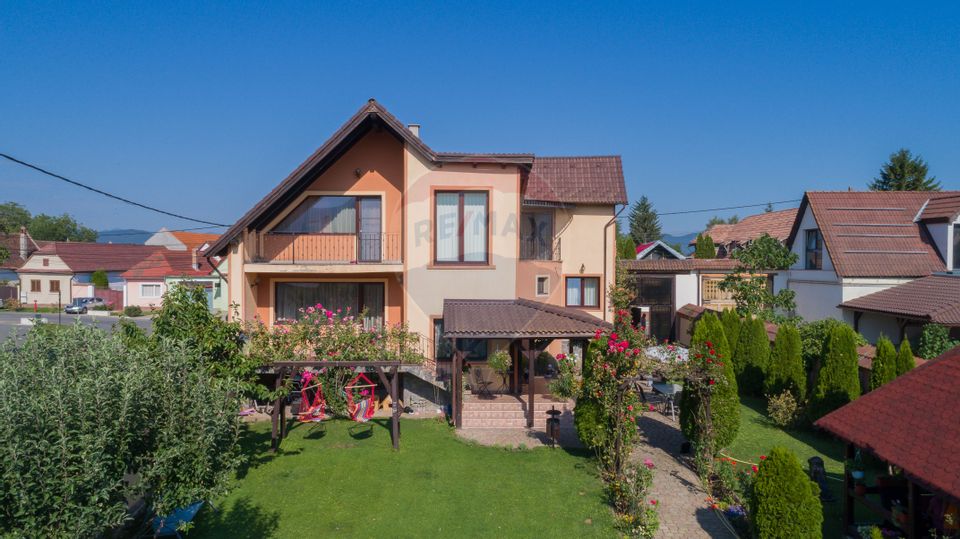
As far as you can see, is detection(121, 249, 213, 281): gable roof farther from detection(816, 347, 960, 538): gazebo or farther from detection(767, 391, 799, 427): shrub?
detection(816, 347, 960, 538): gazebo

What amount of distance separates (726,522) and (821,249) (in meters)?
17.5

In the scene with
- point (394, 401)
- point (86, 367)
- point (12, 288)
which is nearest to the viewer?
point (86, 367)

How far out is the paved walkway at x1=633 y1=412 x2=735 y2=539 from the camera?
9117 mm

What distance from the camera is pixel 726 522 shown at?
9273 mm

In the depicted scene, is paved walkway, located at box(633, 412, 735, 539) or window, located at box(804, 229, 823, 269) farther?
window, located at box(804, 229, 823, 269)

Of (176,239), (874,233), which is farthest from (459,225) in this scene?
(176,239)

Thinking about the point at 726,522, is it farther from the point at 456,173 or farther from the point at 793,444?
the point at 456,173

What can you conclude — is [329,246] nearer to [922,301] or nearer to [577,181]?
[577,181]

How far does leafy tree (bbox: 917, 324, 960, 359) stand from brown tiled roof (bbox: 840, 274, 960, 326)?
220 millimetres

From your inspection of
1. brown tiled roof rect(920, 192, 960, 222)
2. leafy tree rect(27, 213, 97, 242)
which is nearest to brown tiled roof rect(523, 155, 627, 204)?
brown tiled roof rect(920, 192, 960, 222)

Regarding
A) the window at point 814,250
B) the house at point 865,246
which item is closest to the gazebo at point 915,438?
the house at point 865,246

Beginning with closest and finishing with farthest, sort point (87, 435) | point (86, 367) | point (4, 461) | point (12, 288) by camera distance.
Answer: point (4, 461), point (87, 435), point (86, 367), point (12, 288)

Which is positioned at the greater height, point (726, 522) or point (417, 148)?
point (417, 148)

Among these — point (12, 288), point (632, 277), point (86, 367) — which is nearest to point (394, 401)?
point (86, 367)
